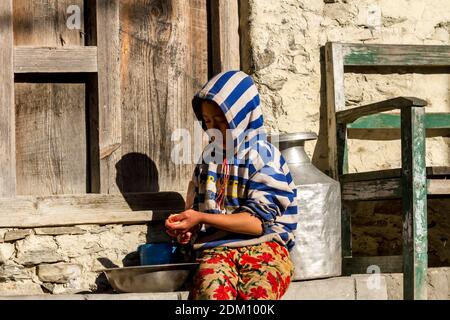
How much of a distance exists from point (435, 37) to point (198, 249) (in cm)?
197

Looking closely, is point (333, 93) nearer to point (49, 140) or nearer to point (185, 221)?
point (185, 221)

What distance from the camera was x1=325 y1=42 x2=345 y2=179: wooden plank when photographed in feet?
15.0

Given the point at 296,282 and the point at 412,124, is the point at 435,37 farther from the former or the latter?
the point at 296,282

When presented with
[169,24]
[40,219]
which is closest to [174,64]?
[169,24]

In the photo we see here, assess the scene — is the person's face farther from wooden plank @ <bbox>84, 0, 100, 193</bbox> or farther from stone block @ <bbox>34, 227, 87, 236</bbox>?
stone block @ <bbox>34, 227, 87, 236</bbox>

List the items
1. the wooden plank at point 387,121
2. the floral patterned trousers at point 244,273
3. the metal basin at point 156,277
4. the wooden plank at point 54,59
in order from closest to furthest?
the floral patterned trousers at point 244,273, the metal basin at point 156,277, the wooden plank at point 54,59, the wooden plank at point 387,121

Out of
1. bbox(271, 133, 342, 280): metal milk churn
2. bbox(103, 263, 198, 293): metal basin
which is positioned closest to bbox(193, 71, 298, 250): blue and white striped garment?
bbox(103, 263, 198, 293): metal basin

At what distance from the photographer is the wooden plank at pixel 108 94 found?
446cm

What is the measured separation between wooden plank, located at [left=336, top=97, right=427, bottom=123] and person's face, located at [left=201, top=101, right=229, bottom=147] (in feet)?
2.62

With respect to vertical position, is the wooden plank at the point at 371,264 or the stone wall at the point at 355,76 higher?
the stone wall at the point at 355,76

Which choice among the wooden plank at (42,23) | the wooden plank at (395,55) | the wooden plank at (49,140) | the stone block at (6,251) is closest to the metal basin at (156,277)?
the stone block at (6,251)

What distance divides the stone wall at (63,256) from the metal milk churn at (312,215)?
0.82 meters

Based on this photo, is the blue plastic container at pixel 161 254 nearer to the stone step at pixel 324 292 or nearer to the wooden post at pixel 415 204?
the stone step at pixel 324 292

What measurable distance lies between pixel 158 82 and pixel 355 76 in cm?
106
